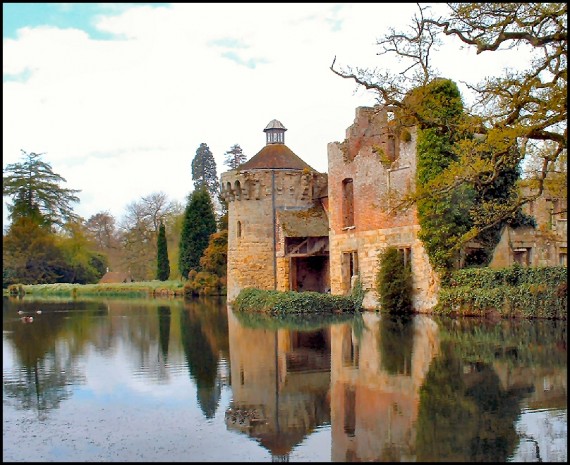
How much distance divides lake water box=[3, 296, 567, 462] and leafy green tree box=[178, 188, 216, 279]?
3179cm

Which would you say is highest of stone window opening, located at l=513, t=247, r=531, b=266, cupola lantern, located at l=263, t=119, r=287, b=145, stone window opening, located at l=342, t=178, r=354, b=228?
cupola lantern, located at l=263, t=119, r=287, b=145

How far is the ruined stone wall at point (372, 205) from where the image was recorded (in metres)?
25.1

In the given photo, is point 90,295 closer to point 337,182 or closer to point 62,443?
point 337,182

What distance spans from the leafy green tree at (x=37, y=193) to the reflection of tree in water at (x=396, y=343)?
3658 cm

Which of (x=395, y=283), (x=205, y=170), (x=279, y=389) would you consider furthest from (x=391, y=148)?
(x=205, y=170)

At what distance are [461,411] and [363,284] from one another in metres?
19.9

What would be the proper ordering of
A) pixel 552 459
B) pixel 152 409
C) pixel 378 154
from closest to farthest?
pixel 552 459 < pixel 152 409 < pixel 378 154

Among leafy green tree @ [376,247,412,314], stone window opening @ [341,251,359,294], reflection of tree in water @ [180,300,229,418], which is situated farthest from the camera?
stone window opening @ [341,251,359,294]

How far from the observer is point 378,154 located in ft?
89.6

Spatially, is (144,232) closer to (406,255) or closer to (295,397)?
(406,255)

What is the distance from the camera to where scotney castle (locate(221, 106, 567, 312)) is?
82.0 feet

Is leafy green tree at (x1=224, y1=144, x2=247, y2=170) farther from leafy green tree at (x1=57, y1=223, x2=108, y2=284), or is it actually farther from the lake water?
the lake water

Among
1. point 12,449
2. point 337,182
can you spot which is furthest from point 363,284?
point 12,449

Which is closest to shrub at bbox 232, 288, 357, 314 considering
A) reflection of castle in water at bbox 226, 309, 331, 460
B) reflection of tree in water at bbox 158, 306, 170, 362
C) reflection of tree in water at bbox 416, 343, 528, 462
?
reflection of tree in water at bbox 158, 306, 170, 362
